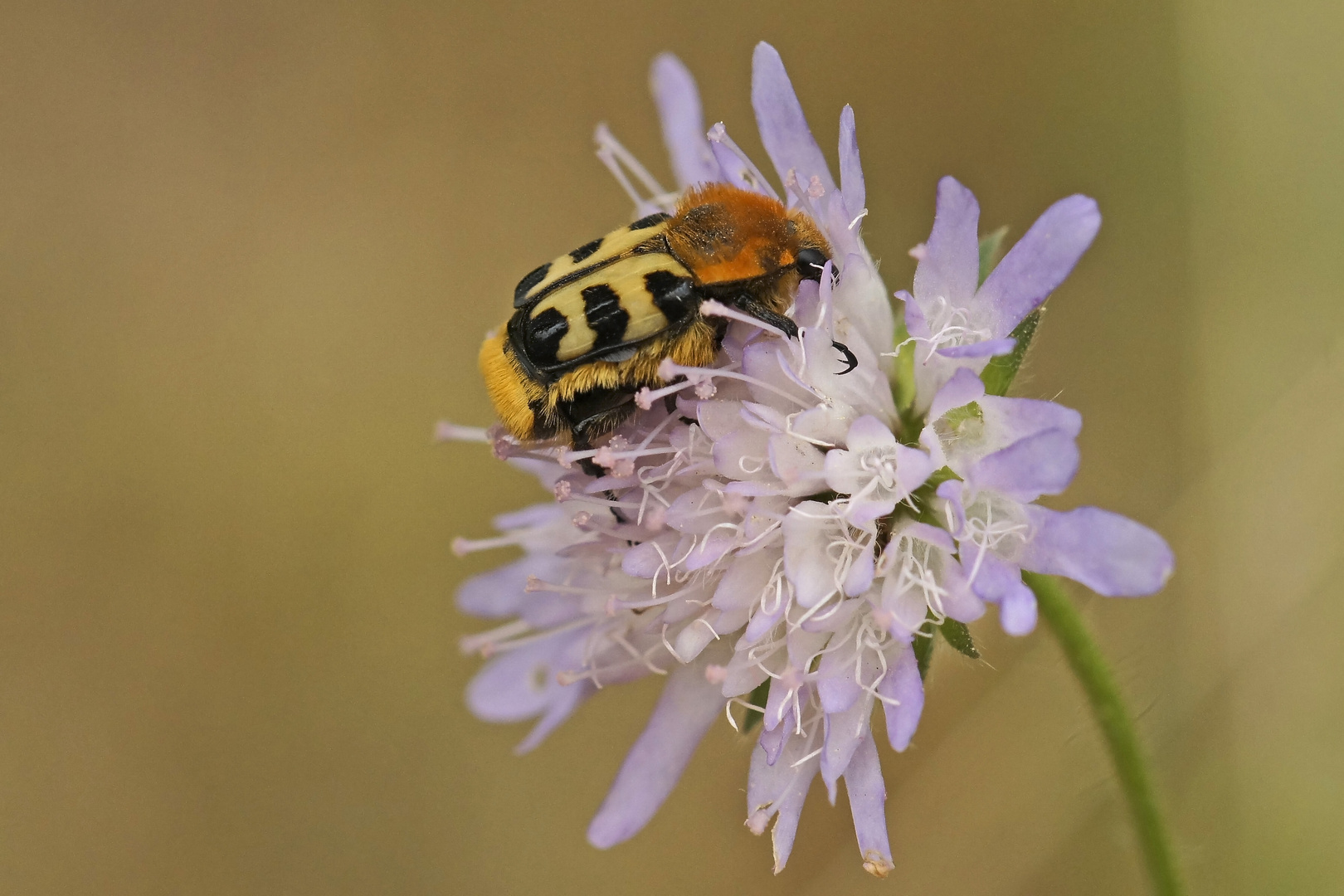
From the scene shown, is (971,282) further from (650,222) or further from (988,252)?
(650,222)

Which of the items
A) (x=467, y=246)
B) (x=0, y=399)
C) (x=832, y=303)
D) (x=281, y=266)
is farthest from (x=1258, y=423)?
(x=0, y=399)

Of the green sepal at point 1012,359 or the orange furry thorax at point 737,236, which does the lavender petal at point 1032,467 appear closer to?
the green sepal at point 1012,359

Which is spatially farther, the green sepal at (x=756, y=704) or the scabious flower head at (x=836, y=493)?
the green sepal at (x=756, y=704)

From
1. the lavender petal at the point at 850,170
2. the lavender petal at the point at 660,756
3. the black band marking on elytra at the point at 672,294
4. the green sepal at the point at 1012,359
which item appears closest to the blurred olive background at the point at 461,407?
the lavender petal at the point at 660,756

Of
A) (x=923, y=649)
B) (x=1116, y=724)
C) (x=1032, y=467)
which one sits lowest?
(x=1116, y=724)

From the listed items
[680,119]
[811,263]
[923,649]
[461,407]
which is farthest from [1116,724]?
[461,407]

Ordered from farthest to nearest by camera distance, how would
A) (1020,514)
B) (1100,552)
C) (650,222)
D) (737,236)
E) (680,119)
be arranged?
(680,119) → (650,222) → (737,236) → (1020,514) → (1100,552)
